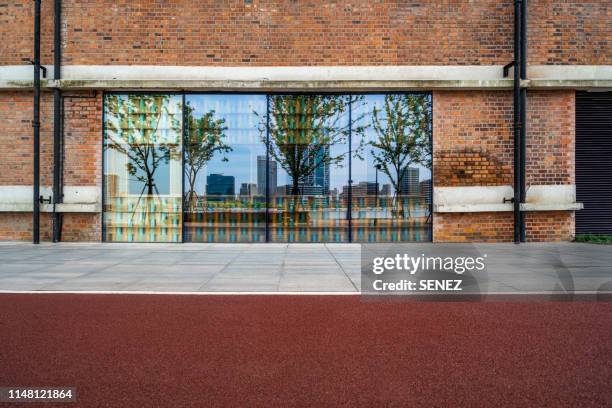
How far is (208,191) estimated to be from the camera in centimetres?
1127

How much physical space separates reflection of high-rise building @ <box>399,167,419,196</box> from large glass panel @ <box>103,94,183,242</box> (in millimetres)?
6039

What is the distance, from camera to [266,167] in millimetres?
11297

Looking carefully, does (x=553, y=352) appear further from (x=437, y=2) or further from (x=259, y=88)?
(x=437, y=2)

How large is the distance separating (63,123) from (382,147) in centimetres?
856

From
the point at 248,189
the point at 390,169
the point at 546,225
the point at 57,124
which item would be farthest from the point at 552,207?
the point at 57,124

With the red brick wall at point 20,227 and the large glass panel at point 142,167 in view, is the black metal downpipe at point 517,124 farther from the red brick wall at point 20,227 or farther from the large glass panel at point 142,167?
the red brick wall at point 20,227

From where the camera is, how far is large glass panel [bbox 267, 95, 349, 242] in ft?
37.1

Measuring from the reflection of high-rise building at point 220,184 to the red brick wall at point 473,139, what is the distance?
5493 millimetres

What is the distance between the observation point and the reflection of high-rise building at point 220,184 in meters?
11.3

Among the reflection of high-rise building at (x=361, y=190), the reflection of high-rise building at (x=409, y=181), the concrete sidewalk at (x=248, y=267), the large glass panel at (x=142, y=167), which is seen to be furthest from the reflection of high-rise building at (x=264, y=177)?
the reflection of high-rise building at (x=409, y=181)

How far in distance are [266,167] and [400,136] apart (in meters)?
3.75

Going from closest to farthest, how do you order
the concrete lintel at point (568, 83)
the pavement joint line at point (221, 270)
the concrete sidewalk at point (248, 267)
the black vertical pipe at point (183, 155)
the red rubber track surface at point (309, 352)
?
the red rubber track surface at point (309, 352)
the concrete sidewalk at point (248, 267)
the pavement joint line at point (221, 270)
the concrete lintel at point (568, 83)
the black vertical pipe at point (183, 155)

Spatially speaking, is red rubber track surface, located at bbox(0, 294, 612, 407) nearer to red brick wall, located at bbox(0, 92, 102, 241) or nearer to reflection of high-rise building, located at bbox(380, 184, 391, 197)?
reflection of high-rise building, located at bbox(380, 184, 391, 197)

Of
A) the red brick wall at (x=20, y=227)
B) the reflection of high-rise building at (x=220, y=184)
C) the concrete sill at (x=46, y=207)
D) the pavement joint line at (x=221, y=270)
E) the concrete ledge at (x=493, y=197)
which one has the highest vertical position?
the reflection of high-rise building at (x=220, y=184)
